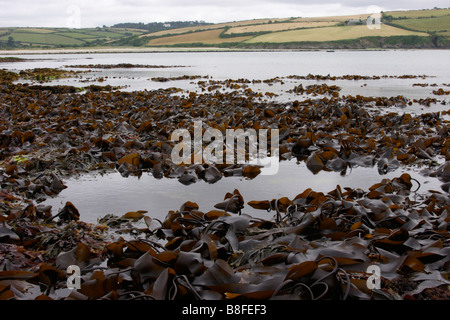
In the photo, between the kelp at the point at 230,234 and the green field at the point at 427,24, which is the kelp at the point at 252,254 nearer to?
the kelp at the point at 230,234

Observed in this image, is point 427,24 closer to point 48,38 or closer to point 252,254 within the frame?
point 48,38

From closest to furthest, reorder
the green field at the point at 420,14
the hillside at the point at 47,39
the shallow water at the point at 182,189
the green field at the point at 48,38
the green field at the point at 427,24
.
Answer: the shallow water at the point at 182,189
the green field at the point at 427,24
the green field at the point at 420,14
the hillside at the point at 47,39
the green field at the point at 48,38

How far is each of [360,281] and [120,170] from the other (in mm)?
3386

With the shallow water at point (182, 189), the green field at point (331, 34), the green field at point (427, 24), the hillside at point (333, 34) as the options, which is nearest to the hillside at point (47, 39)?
the hillside at point (333, 34)

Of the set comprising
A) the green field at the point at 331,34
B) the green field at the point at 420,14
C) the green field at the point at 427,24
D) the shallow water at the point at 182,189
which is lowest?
the shallow water at the point at 182,189

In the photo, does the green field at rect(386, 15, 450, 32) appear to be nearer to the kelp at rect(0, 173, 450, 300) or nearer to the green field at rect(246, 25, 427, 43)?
the green field at rect(246, 25, 427, 43)

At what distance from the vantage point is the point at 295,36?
71750 millimetres

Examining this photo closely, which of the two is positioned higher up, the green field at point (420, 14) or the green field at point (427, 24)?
the green field at point (420, 14)

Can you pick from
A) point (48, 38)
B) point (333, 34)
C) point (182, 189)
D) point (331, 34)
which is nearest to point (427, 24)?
point (333, 34)

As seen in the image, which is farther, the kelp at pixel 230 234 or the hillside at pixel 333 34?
the hillside at pixel 333 34

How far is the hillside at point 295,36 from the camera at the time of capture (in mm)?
66500

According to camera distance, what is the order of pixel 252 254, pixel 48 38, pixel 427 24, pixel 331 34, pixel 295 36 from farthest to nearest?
pixel 48 38 → pixel 295 36 → pixel 427 24 → pixel 331 34 → pixel 252 254

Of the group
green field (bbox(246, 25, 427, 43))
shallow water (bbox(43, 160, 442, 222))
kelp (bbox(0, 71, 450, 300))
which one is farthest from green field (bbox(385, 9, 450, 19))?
shallow water (bbox(43, 160, 442, 222))
